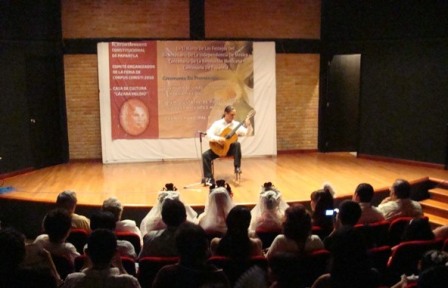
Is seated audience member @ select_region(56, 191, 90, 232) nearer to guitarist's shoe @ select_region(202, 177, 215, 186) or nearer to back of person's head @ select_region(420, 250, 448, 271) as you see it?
back of person's head @ select_region(420, 250, 448, 271)

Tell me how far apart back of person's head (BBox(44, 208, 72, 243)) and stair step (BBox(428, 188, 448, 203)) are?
5723 mm

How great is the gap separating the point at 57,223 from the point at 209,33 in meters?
7.36

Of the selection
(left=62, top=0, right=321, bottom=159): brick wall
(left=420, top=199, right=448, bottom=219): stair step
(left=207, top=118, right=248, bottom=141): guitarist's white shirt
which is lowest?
(left=420, top=199, right=448, bottom=219): stair step

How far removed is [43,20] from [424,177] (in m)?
7.29

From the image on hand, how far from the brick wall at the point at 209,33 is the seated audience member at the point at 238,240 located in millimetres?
7278

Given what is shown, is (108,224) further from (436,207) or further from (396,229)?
(436,207)

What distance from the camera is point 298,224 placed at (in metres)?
3.41


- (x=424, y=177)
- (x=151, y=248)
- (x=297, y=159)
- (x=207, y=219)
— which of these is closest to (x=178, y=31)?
(x=297, y=159)

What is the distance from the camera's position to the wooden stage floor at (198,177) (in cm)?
703

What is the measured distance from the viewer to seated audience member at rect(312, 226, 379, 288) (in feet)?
8.99

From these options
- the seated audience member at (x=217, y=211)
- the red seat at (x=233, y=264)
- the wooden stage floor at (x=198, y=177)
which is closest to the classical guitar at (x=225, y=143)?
the wooden stage floor at (x=198, y=177)

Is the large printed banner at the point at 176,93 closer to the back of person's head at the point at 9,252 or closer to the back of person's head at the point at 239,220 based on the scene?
the back of person's head at the point at 239,220

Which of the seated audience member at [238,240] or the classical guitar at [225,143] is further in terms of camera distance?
the classical guitar at [225,143]

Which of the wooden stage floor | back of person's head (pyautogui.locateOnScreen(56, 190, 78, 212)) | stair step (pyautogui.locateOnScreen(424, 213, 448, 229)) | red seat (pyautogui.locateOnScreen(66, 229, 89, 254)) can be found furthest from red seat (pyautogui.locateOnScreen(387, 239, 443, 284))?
stair step (pyautogui.locateOnScreen(424, 213, 448, 229))
